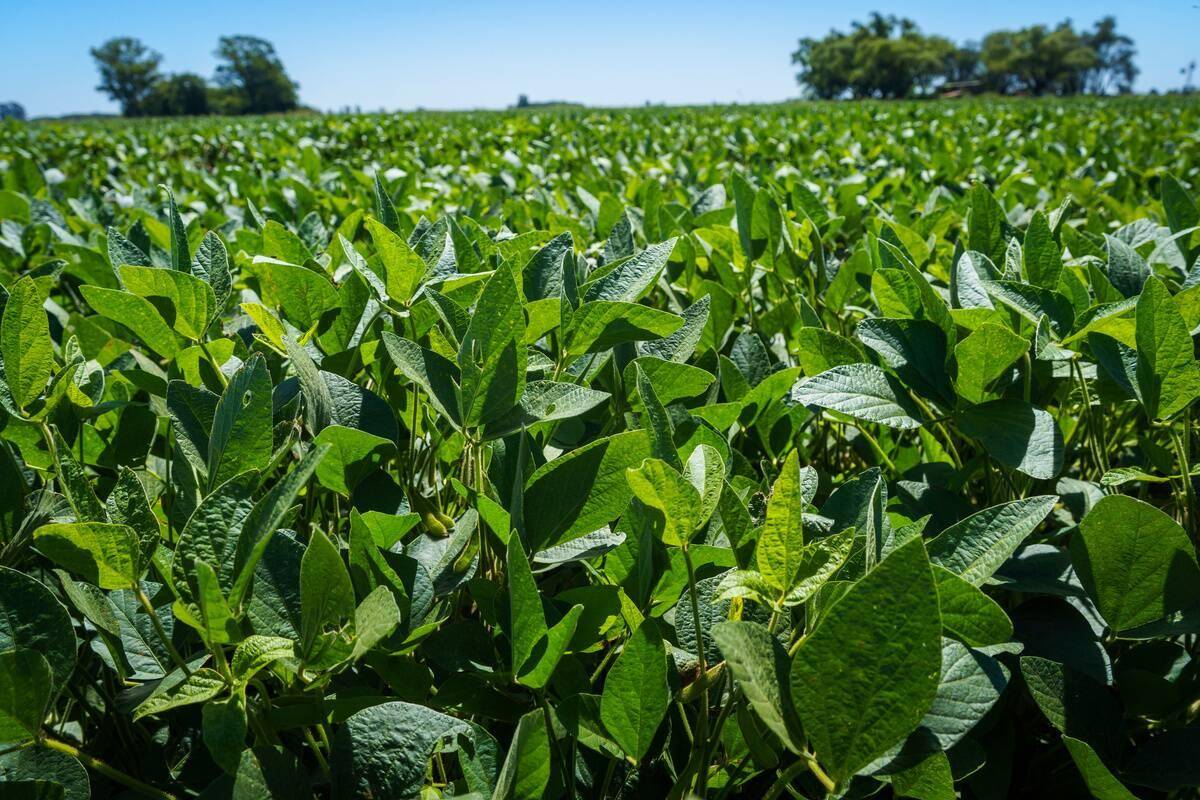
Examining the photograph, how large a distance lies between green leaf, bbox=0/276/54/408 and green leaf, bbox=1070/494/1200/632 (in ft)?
3.60

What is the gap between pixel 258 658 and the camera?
2.06ft

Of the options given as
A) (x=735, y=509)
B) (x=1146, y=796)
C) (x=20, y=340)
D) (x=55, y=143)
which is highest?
(x=55, y=143)

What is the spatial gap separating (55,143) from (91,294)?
9.99 metres

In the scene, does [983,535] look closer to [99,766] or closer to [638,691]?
[638,691]

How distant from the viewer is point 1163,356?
3.02 feet

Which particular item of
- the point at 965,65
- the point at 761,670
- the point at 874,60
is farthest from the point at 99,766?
the point at 965,65

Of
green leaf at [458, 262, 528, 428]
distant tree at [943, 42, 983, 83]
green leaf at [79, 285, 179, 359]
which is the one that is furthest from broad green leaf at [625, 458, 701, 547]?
distant tree at [943, 42, 983, 83]

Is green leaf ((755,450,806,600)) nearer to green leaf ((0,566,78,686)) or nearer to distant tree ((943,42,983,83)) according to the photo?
green leaf ((0,566,78,686))

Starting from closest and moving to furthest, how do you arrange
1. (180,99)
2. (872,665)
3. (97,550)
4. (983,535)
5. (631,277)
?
(872,665)
(97,550)
(983,535)
(631,277)
(180,99)

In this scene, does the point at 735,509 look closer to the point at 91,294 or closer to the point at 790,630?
the point at 790,630

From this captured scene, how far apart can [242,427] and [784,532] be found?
0.52 metres

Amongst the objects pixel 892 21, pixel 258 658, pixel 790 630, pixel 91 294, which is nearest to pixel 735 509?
pixel 790 630

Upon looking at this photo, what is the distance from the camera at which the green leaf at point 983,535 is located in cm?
72

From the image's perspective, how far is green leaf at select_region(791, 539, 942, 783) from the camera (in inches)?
20.5
